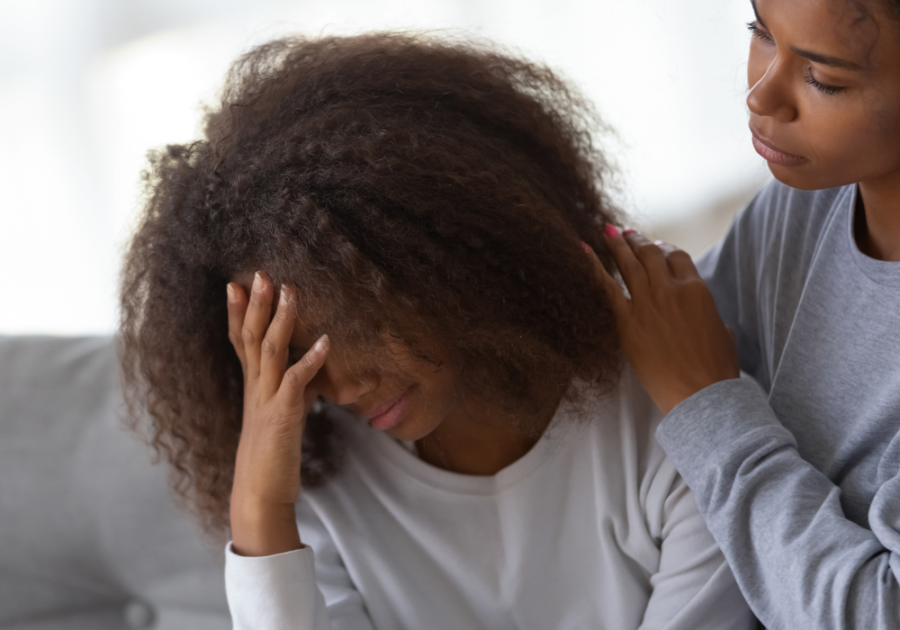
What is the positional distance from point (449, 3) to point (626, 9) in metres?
0.47

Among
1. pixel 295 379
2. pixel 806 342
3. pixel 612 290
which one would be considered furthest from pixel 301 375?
pixel 806 342

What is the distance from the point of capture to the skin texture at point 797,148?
747 millimetres

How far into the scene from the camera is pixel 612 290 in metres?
0.99

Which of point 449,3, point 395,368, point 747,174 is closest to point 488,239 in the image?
point 395,368

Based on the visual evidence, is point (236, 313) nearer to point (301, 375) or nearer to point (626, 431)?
point (301, 375)

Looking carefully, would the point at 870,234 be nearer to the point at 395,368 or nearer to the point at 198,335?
the point at 395,368

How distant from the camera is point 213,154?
914 millimetres

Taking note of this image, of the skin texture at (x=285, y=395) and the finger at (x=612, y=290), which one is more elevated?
the finger at (x=612, y=290)

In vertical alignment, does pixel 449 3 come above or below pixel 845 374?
above

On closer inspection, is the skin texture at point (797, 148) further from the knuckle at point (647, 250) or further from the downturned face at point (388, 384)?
the downturned face at point (388, 384)

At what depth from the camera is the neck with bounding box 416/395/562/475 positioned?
1.13 meters

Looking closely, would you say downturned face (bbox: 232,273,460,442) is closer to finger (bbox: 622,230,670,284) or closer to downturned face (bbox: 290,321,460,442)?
downturned face (bbox: 290,321,460,442)

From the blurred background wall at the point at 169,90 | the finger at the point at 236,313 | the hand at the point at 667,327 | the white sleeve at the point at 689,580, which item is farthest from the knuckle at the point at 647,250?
the blurred background wall at the point at 169,90

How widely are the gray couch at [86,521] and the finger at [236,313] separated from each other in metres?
0.43
